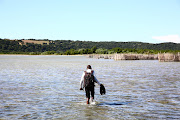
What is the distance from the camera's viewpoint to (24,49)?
183625mm

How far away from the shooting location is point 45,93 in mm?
15859

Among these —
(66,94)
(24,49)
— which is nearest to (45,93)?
(66,94)

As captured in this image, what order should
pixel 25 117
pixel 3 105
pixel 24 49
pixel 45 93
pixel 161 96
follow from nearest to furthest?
pixel 25 117 → pixel 3 105 → pixel 161 96 → pixel 45 93 → pixel 24 49

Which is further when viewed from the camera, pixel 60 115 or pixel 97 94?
pixel 97 94

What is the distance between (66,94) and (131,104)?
4.00 m

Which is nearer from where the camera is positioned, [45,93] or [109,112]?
[109,112]

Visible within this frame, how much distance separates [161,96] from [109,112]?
14.8 feet

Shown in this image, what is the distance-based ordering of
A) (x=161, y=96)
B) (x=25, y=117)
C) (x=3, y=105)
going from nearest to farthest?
(x=25, y=117), (x=3, y=105), (x=161, y=96)

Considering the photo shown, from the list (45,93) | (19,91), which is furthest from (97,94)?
(19,91)

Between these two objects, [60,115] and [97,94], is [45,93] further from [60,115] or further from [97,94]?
[60,115]

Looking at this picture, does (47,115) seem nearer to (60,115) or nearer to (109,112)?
(60,115)

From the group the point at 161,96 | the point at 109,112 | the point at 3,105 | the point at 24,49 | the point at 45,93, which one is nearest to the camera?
the point at 109,112

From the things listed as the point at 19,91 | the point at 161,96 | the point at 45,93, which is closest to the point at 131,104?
the point at 161,96

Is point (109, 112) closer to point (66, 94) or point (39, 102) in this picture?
point (39, 102)
